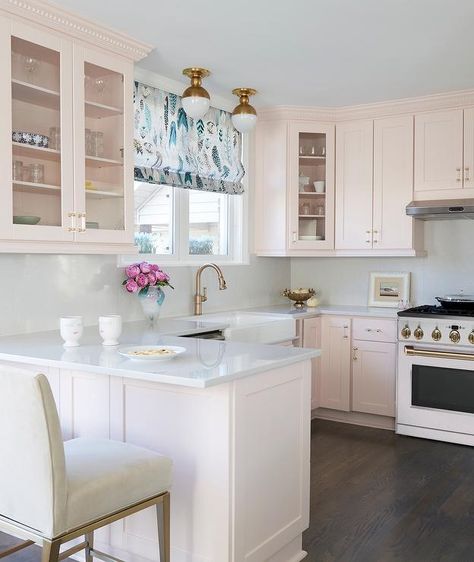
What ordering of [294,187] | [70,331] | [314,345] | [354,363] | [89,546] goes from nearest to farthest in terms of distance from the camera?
[89,546] → [70,331] → [354,363] → [314,345] → [294,187]

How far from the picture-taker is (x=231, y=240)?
4.71 metres

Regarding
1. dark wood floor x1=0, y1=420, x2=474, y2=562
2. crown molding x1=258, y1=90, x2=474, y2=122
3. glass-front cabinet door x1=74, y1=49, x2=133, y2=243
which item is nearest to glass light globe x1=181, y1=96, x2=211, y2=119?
glass-front cabinet door x1=74, y1=49, x2=133, y2=243

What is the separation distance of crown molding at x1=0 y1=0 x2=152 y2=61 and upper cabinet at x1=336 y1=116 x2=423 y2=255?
1.96 metres

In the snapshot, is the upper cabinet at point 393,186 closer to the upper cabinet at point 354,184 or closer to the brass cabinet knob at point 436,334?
the upper cabinet at point 354,184

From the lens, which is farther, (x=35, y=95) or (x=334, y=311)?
(x=334, y=311)

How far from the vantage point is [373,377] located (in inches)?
173

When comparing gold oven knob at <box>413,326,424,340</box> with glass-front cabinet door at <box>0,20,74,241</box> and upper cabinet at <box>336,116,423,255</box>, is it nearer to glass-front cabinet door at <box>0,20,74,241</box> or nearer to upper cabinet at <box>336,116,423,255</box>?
upper cabinet at <box>336,116,423,255</box>

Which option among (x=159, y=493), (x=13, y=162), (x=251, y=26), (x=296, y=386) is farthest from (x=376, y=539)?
(x=251, y=26)

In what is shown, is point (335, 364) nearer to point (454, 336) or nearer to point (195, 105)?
point (454, 336)

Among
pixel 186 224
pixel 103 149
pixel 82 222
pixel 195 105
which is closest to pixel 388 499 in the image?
pixel 82 222

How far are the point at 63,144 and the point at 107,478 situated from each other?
162cm

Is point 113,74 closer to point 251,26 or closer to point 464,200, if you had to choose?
point 251,26

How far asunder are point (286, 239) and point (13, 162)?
8.00 feet

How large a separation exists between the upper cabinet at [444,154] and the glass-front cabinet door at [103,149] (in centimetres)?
221
